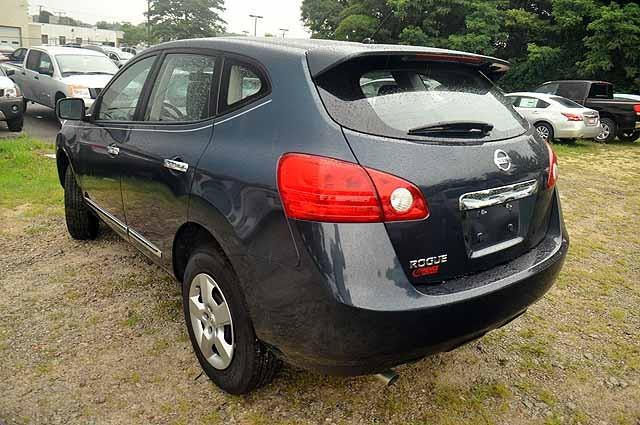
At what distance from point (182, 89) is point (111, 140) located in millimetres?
782

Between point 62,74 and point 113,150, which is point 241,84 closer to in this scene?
point 113,150

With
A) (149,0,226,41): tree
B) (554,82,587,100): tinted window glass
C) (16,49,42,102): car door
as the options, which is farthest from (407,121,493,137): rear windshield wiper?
(149,0,226,41): tree

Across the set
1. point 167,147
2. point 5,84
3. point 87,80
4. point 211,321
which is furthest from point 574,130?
point 5,84

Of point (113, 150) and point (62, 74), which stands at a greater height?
point (62, 74)

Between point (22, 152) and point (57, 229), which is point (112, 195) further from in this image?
point (22, 152)

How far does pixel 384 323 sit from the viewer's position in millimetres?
1786

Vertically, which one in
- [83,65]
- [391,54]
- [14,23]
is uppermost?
[14,23]

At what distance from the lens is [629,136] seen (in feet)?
45.0

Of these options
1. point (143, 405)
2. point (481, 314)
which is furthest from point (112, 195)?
point (481, 314)

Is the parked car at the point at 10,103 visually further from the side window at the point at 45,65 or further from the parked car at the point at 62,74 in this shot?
the side window at the point at 45,65

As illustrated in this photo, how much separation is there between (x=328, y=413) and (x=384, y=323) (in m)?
0.80

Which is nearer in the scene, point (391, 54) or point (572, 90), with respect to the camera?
point (391, 54)

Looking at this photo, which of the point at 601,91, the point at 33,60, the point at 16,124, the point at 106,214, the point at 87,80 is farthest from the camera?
the point at 601,91

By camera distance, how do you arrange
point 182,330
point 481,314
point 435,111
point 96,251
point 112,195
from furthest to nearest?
point 96,251, point 112,195, point 182,330, point 435,111, point 481,314
